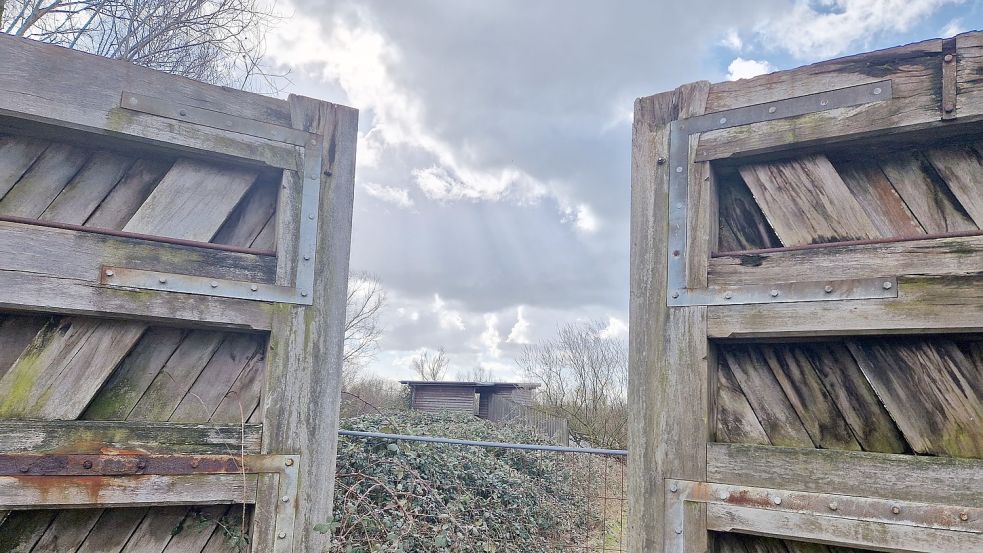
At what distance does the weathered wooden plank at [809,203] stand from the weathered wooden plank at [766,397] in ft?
1.58

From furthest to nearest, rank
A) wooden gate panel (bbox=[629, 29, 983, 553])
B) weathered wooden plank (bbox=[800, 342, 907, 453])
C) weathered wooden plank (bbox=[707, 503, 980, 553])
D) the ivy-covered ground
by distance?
1. the ivy-covered ground
2. weathered wooden plank (bbox=[800, 342, 907, 453])
3. wooden gate panel (bbox=[629, 29, 983, 553])
4. weathered wooden plank (bbox=[707, 503, 980, 553])

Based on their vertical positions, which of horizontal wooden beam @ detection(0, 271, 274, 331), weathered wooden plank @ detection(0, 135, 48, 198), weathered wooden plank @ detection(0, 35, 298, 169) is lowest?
horizontal wooden beam @ detection(0, 271, 274, 331)

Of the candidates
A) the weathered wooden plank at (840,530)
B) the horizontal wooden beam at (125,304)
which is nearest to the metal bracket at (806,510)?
the weathered wooden plank at (840,530)

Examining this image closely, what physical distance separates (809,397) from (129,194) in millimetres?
2848

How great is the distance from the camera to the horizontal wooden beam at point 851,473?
1987mm

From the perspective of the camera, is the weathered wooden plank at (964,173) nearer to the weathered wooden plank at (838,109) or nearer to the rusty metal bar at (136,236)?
the weathered wooden plank at (838,109)

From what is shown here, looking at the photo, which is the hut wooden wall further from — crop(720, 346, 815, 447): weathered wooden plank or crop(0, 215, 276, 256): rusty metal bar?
crop(720, 346, 815, 447): weathered wooden plank

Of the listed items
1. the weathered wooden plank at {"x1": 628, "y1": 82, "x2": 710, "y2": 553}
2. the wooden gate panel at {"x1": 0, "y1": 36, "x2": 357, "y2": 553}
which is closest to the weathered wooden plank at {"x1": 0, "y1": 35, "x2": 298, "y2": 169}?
the wooden gate panel at {"x1": 0, "y1": 36, "x2": 357, "y2": 553}

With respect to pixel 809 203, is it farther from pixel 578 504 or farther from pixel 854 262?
pixel 578 504

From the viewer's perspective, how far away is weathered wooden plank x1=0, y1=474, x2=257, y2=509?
7.23ft

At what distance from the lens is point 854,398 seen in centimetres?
223

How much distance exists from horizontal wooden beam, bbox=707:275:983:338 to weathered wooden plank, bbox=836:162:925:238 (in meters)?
0.22

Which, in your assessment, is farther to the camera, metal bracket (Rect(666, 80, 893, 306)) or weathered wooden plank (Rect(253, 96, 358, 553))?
weathered wooden plank (Rect(253, 96, 358, 553))

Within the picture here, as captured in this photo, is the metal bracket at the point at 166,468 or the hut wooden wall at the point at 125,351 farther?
the hut wooden wall at the point at 125,351
